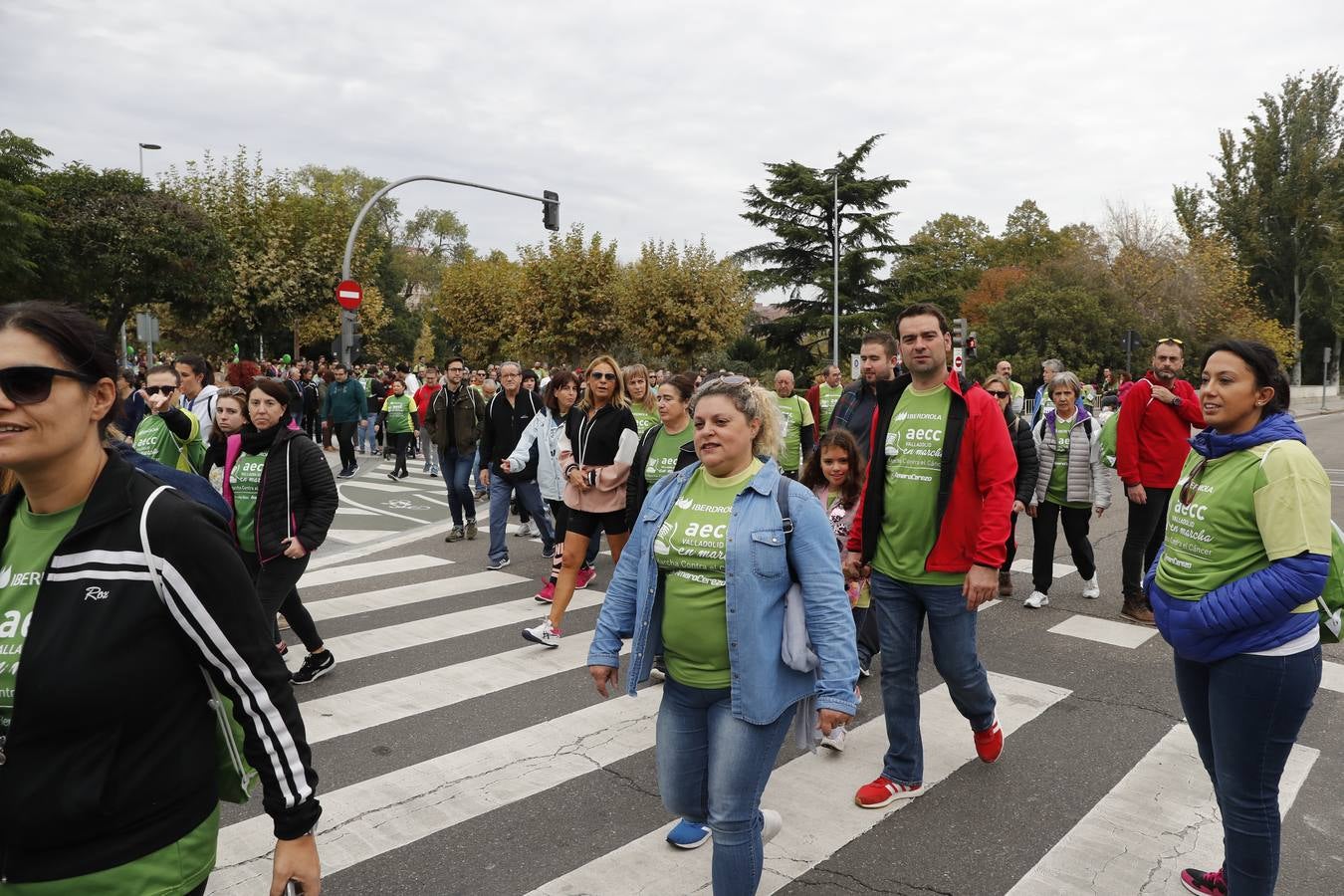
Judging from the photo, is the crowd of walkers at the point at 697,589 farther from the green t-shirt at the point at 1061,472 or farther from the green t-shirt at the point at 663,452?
the green t-shirt at the point at 1061,472

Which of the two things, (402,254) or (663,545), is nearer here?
(663,545)

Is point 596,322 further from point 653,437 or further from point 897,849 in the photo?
point 897,849

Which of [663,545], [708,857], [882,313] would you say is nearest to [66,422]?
[663,545]

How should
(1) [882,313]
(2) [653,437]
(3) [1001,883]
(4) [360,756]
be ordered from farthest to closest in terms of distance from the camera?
(1) [882,313], (2) [653,437], (4) [360,756], (3) [1001,883]

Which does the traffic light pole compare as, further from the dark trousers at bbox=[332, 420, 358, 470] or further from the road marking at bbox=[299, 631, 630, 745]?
the road marking at bbox=[299, 631, 630, 745]

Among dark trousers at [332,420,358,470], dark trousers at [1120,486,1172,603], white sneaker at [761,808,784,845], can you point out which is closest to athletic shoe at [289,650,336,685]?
white sneaker at [761,808,784,845]

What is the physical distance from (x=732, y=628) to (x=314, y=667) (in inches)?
152

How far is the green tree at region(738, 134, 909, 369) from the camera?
40.0 metres

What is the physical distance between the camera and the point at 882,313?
4122cm

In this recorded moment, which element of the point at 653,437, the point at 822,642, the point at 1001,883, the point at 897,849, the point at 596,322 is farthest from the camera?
the point at 596,322

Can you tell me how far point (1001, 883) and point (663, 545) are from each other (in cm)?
183

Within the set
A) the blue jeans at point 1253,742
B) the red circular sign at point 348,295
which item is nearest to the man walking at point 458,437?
the blue jeans at point 1253,742

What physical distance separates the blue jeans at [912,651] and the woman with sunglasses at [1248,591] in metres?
0.90

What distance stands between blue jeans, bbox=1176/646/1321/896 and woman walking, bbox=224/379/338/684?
170 inches
